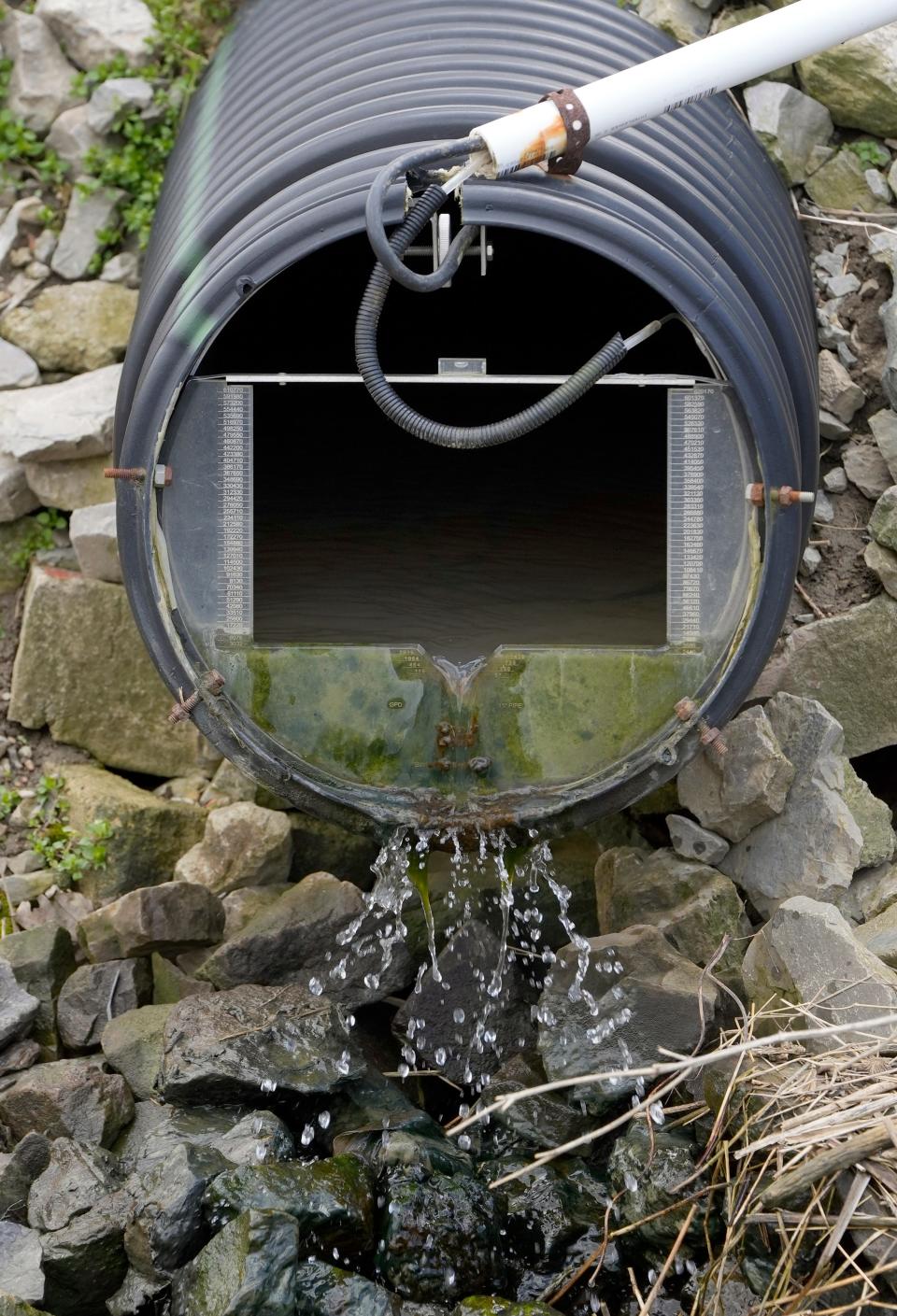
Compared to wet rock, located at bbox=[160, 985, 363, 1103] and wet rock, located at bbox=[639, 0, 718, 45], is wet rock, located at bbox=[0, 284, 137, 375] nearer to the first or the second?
wet rock, located at bbox=[639, 0, 718, 45]

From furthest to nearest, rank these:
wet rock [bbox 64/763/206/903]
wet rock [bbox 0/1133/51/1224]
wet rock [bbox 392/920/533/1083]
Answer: wet rock [bbox 64/763/206/903] < wet rock [bbox 392/920/533/1083] < wet rock [bbox 0/1133/51/1224]

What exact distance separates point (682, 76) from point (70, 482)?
7.49 ft

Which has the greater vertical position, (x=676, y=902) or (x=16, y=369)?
(x=16, y=369)

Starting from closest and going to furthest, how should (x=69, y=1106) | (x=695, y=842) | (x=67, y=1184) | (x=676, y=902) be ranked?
1. (x=67, y=1184)
2. (x=69, y=1106)
3. (x=676, y=902)
4. (x=695, y=842)

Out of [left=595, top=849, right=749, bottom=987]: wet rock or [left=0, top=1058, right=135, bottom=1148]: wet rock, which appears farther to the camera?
[left=595, top=849, right=749, bottom=987]: wet rock

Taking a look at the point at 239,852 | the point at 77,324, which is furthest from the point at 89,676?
the point at 77,324

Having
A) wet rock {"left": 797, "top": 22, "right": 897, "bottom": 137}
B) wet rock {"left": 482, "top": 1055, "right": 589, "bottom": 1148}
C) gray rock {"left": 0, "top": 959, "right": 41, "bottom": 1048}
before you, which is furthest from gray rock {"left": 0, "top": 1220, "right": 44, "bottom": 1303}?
wet rock {"left": 797, "top": 22, "right": 897, "bottom": 137}

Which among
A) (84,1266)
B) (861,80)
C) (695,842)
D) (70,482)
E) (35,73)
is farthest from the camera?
(35,73)

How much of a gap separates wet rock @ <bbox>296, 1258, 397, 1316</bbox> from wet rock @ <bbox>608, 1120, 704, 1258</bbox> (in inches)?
18.2

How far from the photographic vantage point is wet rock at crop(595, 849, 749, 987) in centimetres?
330

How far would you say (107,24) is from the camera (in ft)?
14.7

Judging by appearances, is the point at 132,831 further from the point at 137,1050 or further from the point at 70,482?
the point at 70,482

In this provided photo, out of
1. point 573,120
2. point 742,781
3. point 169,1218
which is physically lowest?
point 169,1218

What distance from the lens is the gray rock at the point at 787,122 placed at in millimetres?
3961
